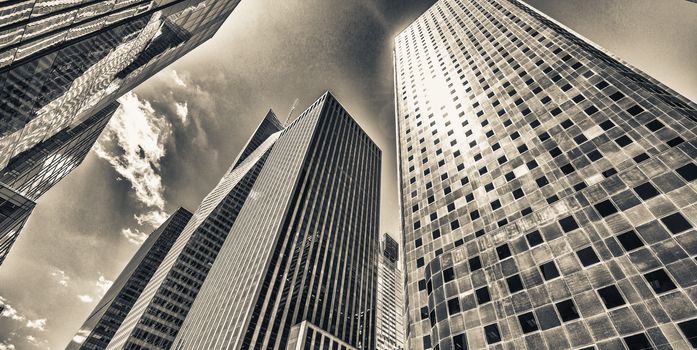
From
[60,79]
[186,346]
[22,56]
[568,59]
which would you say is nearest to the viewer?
[22,56]

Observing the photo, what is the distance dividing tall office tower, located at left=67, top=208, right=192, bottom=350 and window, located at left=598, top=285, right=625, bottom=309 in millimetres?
154866

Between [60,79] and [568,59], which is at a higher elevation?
[568,59]

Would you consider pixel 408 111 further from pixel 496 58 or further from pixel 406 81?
pixel 496 58

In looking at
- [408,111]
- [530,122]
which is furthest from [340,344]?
[530,122]

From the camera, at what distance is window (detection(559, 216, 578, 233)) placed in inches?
1049

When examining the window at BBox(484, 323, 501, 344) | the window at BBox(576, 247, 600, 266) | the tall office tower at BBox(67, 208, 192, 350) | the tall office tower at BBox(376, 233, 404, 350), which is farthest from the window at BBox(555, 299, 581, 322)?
the tall office tower at BBox(67, 208, 192, 350)

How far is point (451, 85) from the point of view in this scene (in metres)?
63.5

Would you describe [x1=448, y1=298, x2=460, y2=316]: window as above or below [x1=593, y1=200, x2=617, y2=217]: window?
below

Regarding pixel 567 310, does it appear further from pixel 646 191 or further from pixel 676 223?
pixel 646 191

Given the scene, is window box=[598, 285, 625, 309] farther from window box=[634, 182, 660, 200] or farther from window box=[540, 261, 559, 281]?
window box=[634, 182, 660, 200]

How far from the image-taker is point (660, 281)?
2012 centimetres

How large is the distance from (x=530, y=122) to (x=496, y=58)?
72.0ft

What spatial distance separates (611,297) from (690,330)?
159 inches

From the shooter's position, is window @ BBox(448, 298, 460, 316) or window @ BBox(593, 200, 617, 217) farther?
window @ BBox(448, 298, 460, 316)
